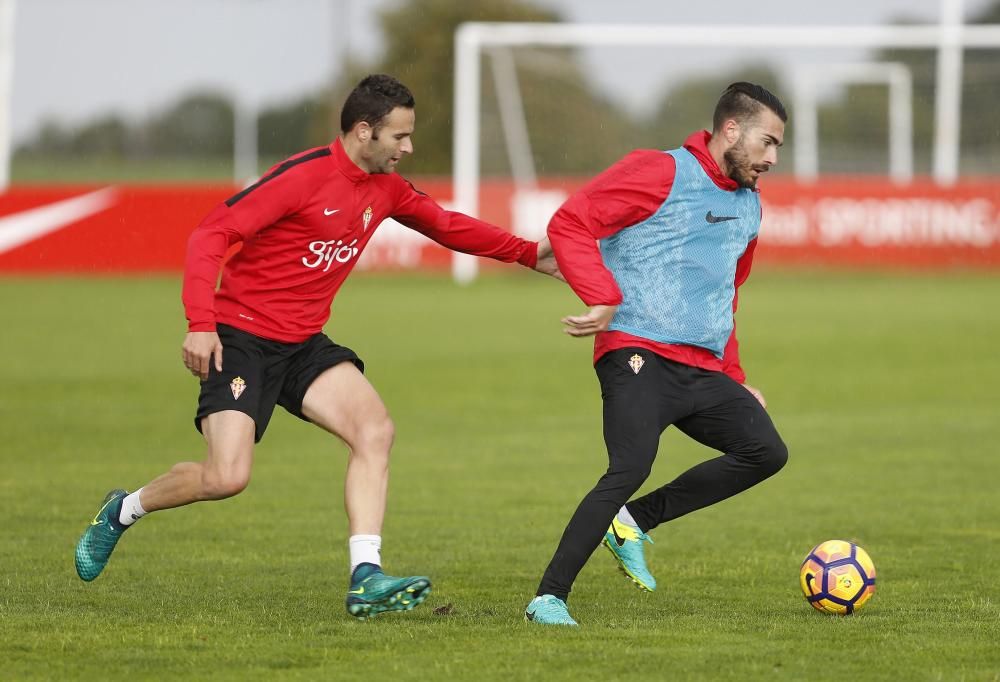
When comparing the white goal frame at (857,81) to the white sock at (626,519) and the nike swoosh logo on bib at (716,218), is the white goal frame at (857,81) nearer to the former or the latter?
the white sock at (626,519)

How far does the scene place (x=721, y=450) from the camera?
6543 mm

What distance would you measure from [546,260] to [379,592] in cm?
174

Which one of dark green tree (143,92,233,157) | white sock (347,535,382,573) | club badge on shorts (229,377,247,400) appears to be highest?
club badge on shorts (229,377,247,400)

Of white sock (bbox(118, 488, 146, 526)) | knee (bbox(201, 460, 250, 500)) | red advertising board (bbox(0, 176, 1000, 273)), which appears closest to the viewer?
knee (bbox(201, 460, 250, 500))

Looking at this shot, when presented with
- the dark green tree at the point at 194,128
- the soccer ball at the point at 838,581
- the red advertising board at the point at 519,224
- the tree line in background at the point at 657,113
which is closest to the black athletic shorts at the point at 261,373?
the soccer ball at the point at 838,581

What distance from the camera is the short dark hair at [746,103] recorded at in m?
6.24

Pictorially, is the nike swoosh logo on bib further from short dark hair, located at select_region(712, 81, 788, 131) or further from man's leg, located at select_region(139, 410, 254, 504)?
man's leg, located at select_region(139, 410, 254, 504)

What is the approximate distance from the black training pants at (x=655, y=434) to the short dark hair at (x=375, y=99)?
1316 mm

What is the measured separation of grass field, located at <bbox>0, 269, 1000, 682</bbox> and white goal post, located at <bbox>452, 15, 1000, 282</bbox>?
41.5 feet

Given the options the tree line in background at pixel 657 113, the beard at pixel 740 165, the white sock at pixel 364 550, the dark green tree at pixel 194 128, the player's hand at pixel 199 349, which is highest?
the beard at pixel 740 165

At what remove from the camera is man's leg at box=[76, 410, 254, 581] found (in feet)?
20.9

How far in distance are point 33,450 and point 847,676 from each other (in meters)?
7.79

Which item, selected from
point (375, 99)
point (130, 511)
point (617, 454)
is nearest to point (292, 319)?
point (375, 99)

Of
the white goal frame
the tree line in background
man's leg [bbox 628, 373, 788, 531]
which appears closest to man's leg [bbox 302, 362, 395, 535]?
man's leg [bbox 628, 373, 788, 531]
